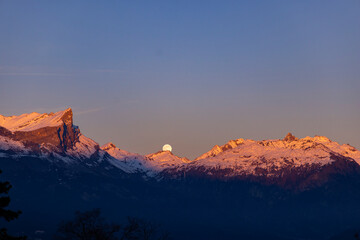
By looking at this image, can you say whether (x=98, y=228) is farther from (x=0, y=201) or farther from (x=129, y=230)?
(x=0, y=201)

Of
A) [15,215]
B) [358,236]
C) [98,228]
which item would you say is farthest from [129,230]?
[358,236]

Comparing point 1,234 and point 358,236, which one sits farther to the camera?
point 1,234

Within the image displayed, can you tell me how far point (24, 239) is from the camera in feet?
205

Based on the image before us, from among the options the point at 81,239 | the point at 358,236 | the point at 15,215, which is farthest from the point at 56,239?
the point at 358,236

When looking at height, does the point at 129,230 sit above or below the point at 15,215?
above

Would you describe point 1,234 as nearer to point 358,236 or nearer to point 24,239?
point 24,239

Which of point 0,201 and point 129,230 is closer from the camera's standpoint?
point 0,201

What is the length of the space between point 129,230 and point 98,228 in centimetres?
588

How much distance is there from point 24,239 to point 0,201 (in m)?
3.96

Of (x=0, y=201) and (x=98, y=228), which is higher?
(x=98, y=228)

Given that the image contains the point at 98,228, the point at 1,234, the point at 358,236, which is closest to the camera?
the point at 358,236

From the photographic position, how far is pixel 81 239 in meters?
118

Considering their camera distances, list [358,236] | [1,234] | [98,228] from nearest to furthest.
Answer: [358,236]
[1,234]
[98,228]

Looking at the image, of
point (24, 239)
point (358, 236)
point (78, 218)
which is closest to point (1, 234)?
point (24, 239)
